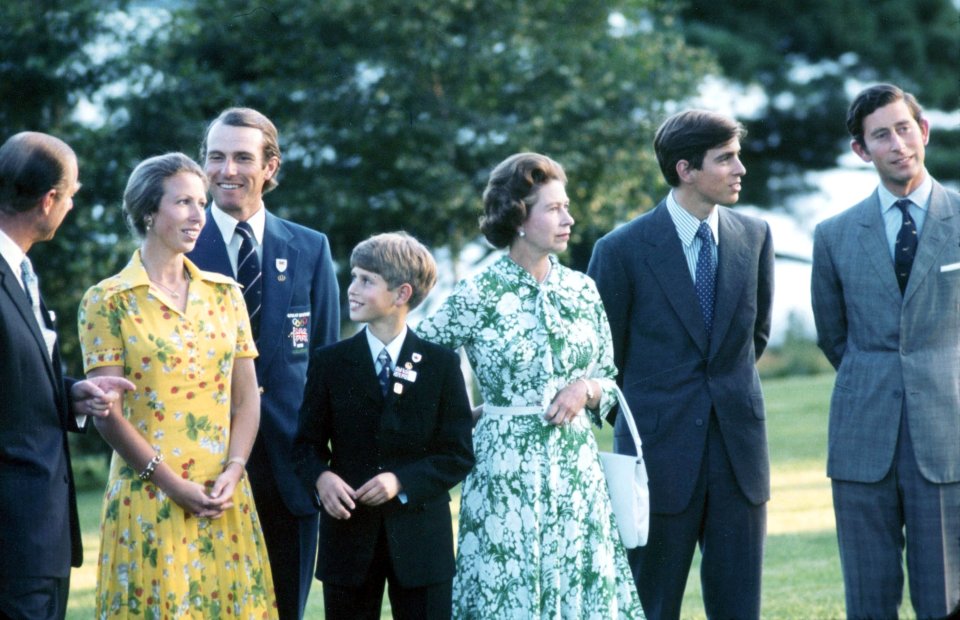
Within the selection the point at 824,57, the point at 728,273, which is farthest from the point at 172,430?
the point at 824,57

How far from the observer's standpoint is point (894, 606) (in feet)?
15.9

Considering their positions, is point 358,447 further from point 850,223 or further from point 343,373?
point 850,223

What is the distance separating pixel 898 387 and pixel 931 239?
1.89 ft

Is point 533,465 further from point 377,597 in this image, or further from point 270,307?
point 270,307

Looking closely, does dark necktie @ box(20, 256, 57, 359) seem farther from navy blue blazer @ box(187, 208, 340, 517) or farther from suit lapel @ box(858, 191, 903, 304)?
suit lapel @ box(858, 191, 903, 304)

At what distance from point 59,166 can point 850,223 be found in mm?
2905

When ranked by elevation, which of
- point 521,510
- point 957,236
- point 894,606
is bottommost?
point 894,606

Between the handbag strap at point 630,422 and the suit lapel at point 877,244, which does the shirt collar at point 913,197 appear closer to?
the suit lapel at point 877,244

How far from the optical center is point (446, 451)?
475 centimetres

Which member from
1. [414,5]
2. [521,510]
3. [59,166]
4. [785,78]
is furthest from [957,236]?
[785,78]

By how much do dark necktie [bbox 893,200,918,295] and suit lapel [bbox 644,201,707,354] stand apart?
0.77 m

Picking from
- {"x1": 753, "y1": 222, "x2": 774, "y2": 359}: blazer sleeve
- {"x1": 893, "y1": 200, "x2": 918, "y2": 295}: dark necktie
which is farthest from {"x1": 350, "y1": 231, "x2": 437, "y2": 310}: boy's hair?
{"x1": 893, "y1": 200, "x2": 918, "y2": 295}: dark necktie

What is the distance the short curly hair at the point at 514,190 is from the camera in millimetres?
5105

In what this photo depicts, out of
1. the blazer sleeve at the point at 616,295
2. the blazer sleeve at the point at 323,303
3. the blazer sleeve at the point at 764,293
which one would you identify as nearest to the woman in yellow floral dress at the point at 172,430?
the blazer sleeve at the point at 323,303
